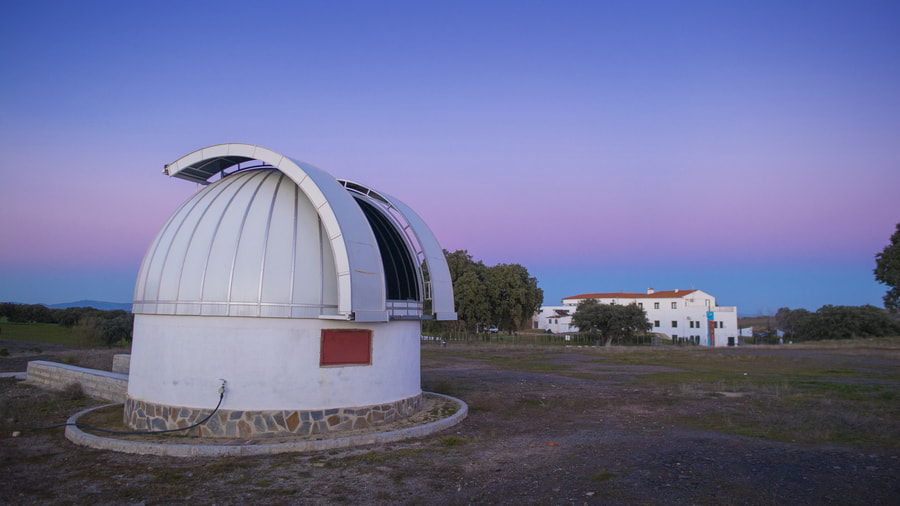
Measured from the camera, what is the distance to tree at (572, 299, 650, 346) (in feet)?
169

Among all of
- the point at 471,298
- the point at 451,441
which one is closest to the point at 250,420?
the point at 451,441

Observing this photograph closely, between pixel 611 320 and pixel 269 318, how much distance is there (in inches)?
1837

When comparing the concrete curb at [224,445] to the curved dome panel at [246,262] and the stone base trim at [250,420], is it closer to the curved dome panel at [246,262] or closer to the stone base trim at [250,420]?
the stone base trim at [250,420]

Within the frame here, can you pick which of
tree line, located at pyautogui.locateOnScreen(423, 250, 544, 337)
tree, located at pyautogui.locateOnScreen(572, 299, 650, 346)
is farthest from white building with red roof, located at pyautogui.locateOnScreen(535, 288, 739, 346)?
tree line, located at pyautogui.locateOnScreen(423, 250, 544, 337)

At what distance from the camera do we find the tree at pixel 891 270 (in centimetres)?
3662

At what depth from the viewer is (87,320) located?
35.3 meters

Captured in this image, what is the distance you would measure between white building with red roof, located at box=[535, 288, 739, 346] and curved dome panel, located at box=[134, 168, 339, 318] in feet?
193

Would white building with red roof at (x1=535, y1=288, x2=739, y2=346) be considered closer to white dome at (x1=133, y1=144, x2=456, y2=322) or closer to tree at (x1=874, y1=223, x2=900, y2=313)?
tree at (x1=874, y1=223, x2=900, y2=313)

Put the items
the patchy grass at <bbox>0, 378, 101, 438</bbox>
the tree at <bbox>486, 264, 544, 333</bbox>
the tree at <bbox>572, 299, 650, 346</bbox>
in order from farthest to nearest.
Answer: the tree at <bbox>572, 299, 650, 346</bbox>, the tree at <bbox>486, 264, 544, 333</bbox>, the patchy grass at <bbox>0, 378, 101, 438</bbox>

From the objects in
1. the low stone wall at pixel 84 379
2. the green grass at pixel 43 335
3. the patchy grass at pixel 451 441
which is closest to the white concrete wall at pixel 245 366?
the patchy grass at pixel 451 441

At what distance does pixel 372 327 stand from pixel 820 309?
74.1 m

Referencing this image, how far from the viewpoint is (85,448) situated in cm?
947

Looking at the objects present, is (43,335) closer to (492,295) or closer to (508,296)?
(492,295)

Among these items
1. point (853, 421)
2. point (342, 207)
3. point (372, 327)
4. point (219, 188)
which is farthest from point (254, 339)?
point (853, 421)
